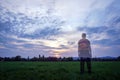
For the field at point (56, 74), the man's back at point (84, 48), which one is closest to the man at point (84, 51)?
the man's back at point (84, 48)

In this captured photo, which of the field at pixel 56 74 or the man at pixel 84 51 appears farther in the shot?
the man at pixel 84 51

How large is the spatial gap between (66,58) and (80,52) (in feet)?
160

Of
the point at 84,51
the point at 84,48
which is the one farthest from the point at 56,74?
the point at 84,48

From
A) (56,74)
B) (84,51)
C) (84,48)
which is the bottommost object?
(56,74)

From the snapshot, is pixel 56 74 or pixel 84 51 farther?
pixel 84 51

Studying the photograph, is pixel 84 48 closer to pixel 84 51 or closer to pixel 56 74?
pixel 84 51

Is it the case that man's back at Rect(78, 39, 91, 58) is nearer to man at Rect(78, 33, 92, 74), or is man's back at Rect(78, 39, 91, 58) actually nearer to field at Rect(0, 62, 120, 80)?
man at Rect(78, 33, 92, 74)

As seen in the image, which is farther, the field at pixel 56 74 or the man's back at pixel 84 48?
the man's back at pixel 84 48

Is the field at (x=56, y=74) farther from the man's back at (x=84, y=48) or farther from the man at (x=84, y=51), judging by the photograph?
the man's back at (x=84, y=48)

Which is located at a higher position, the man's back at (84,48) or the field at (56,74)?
the man's back at (84,48)

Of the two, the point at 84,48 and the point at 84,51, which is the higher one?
the point at 84,48

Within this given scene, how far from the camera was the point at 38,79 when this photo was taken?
8.05 metres

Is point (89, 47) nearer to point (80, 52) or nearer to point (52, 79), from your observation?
point (80, 52)

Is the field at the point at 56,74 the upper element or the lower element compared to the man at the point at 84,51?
lower
